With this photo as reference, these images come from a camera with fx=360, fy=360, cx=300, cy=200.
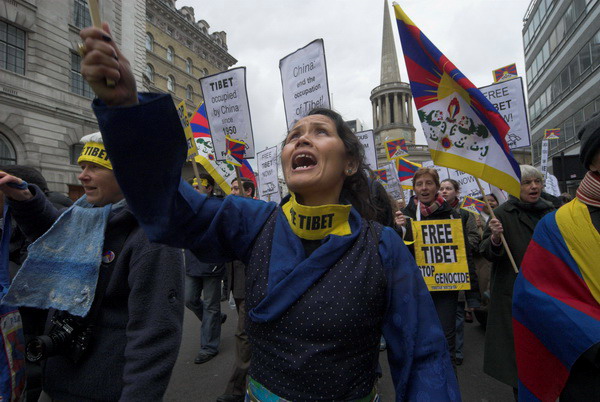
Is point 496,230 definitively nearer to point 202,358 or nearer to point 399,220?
point 399,220

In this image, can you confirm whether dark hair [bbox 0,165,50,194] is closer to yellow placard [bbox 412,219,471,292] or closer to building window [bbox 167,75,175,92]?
yellow placard [bbox 412,219,471,292]

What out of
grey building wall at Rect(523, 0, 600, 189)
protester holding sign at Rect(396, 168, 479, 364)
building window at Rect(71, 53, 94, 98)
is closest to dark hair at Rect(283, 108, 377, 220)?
protester holding sign at Rect(396, 168, 479, 364)

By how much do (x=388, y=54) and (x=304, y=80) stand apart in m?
57.8

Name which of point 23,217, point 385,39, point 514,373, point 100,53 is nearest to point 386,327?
point 100,53

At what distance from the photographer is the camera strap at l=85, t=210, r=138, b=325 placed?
5.12 ft

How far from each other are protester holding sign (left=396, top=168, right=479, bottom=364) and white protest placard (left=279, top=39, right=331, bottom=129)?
1.44 m

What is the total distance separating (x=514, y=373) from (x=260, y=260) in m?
2.52

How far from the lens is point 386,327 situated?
1.30 m

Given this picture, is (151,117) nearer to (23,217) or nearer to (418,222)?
(23,217)

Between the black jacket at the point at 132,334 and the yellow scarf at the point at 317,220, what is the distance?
60 centimetres

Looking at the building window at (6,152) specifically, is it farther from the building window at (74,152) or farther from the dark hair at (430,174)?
the dark hair at (430,174)

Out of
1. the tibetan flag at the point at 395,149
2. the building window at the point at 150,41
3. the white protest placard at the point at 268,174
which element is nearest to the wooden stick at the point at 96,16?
the white protest placard at the point at 268,174

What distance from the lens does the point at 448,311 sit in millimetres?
3404

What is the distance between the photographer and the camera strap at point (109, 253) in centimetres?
156
